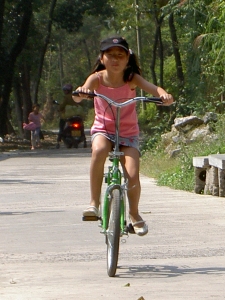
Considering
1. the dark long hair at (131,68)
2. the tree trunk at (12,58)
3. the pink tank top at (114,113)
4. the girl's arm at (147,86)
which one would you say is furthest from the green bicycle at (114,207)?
the tree trunk at (12,58)

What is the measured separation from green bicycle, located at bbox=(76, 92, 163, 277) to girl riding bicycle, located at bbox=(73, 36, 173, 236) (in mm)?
87

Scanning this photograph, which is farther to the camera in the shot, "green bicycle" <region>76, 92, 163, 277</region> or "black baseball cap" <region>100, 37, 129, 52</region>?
"black baseball cap" <region>100, 37, 129, 52</region>

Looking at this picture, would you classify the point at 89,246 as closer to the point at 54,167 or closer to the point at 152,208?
the point at 152,208

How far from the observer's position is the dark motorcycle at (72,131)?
94.0 ft

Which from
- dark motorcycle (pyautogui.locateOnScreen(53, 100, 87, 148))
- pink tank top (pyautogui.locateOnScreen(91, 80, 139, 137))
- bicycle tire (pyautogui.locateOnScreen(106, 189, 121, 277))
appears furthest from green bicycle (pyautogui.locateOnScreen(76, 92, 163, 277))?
dark motorcycle (pyautogui.locateOnScreen(53, 100, 87, 148))

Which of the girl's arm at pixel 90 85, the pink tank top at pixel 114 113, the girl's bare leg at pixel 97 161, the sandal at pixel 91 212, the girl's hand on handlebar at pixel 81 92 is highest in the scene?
the girl's arm at pixel 90 85

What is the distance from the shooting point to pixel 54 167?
828 inches

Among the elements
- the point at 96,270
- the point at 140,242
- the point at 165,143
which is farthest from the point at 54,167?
the point at 96,270

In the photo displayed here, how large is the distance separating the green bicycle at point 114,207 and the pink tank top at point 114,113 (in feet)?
0.47

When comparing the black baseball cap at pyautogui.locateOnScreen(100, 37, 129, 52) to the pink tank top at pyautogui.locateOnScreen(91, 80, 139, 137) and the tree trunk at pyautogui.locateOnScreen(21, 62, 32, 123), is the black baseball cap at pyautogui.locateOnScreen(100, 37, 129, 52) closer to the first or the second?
the pink tank top at pyautogui.locateOnScreen(91, 80, 139, 137)

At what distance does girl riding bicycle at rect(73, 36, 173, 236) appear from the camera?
22.9ft

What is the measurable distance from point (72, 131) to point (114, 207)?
22136 mm

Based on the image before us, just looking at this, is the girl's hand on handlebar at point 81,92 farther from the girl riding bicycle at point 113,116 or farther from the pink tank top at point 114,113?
the pink tank top at point 114,113

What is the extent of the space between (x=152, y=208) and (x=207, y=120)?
31.3 feet
